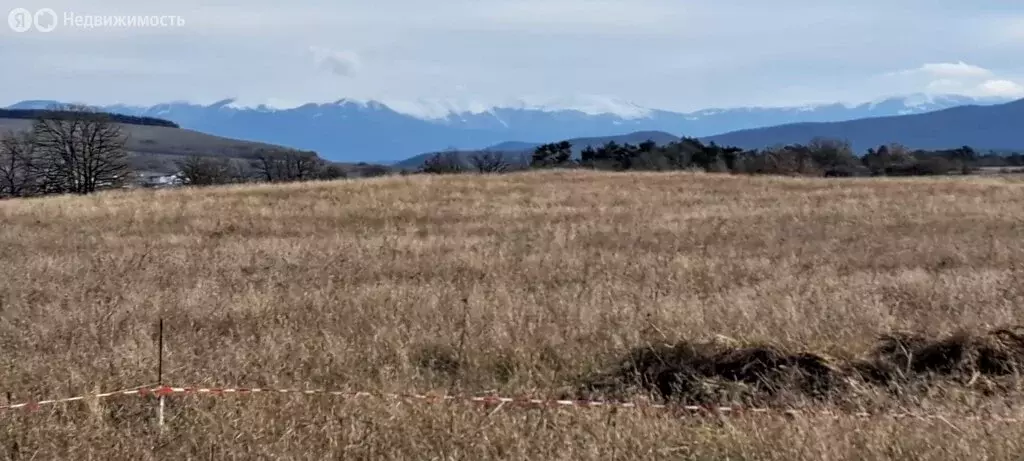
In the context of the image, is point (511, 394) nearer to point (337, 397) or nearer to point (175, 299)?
point (337, 397)

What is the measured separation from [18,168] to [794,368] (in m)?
82.3

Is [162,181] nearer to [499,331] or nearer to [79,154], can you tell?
[79,154]

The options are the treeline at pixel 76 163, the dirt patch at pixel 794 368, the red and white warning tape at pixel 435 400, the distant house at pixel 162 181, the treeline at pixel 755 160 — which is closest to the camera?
the red and white warning tape at pixel 435 400

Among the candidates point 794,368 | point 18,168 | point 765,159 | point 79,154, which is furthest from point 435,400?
point 18,168

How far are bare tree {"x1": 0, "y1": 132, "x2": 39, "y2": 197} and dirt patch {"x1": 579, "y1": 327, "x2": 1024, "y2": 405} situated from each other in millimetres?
66944

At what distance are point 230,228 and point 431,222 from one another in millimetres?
4409

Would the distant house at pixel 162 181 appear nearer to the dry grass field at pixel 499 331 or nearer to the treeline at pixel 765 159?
the treeline at pixel 765 159

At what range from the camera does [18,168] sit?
7494 cm

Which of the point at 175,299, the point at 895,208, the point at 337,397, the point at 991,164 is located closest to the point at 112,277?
the point at 175,299

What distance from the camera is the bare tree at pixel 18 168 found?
222 ft

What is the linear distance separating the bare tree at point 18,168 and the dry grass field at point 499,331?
57.1 metres

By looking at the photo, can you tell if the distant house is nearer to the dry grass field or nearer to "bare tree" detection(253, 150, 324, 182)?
"bare tree" detection(253, 150, 324, 182)

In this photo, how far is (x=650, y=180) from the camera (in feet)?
106

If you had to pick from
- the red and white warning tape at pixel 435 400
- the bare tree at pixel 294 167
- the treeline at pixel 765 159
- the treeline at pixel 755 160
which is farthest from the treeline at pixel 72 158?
the red and white warning tape at pixel 435 400
